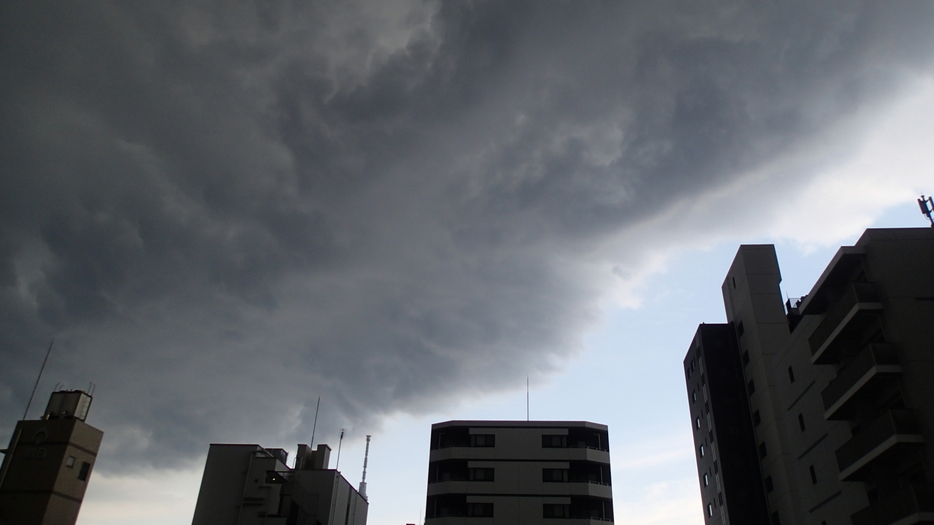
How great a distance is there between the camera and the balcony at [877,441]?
1350 inches

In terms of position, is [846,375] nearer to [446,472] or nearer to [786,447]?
[786,447]

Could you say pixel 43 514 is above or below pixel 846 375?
below

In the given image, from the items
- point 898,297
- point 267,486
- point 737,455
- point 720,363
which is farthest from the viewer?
point 720,363

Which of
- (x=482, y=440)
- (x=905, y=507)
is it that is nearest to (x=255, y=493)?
(x=482, y=440)

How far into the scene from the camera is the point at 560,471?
252ft

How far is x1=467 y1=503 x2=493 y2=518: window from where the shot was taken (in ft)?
247

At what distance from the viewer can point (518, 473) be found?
77062mm

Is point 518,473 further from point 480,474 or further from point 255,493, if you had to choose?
point 255,493

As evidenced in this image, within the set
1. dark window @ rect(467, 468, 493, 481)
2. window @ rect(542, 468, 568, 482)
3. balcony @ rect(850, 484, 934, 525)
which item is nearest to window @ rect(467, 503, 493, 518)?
dark window @ rect(467, 468, 493, 481)

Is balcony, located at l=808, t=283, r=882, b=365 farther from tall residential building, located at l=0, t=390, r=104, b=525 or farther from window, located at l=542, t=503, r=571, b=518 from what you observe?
tall residential building, located at l=0, t=390, r=104, b=525

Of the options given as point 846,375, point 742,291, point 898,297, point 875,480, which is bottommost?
point 875,480

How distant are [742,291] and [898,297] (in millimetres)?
33478

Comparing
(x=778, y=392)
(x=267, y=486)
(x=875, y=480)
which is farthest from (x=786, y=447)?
(x=267, y=486)

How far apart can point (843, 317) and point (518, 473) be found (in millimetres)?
47785
